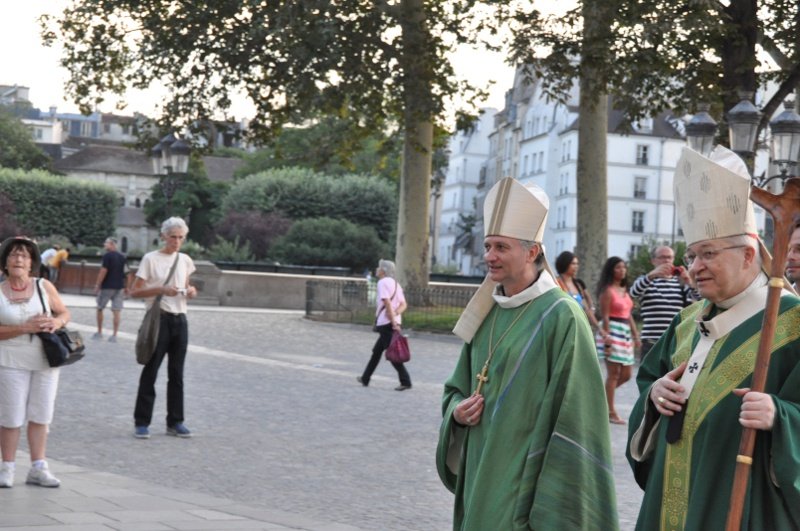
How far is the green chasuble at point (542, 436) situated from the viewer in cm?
466

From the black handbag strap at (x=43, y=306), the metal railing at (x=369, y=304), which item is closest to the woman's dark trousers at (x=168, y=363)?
the black handbag strap at (x=43, y=306)

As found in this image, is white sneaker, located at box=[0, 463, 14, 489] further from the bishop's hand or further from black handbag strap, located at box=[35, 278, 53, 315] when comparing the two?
the bishop's hand

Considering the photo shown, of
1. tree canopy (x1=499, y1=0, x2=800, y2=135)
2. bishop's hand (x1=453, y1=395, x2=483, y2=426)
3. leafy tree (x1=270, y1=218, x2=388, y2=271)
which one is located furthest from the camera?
leafy tree (x1=270, y1=218, x2=388, y2=271)

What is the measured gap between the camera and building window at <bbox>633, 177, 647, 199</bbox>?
103 m

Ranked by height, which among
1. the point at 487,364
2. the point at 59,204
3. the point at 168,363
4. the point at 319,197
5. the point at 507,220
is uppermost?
the point at 319,197

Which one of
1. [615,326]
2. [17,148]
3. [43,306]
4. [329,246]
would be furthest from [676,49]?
[17,148]

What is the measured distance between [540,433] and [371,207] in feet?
229

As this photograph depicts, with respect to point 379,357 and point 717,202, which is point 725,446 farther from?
point 379,357

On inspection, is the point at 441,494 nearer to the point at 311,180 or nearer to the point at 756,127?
the point at 756,127

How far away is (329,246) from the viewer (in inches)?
2621

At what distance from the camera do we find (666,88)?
28.2 metres

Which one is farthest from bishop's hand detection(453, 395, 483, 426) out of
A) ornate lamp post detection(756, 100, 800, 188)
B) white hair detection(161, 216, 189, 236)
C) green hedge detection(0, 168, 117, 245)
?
green hedge detection(0, 168, 117, 245)

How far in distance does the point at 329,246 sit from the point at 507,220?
202 feet

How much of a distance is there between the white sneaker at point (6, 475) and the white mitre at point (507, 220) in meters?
5.17
